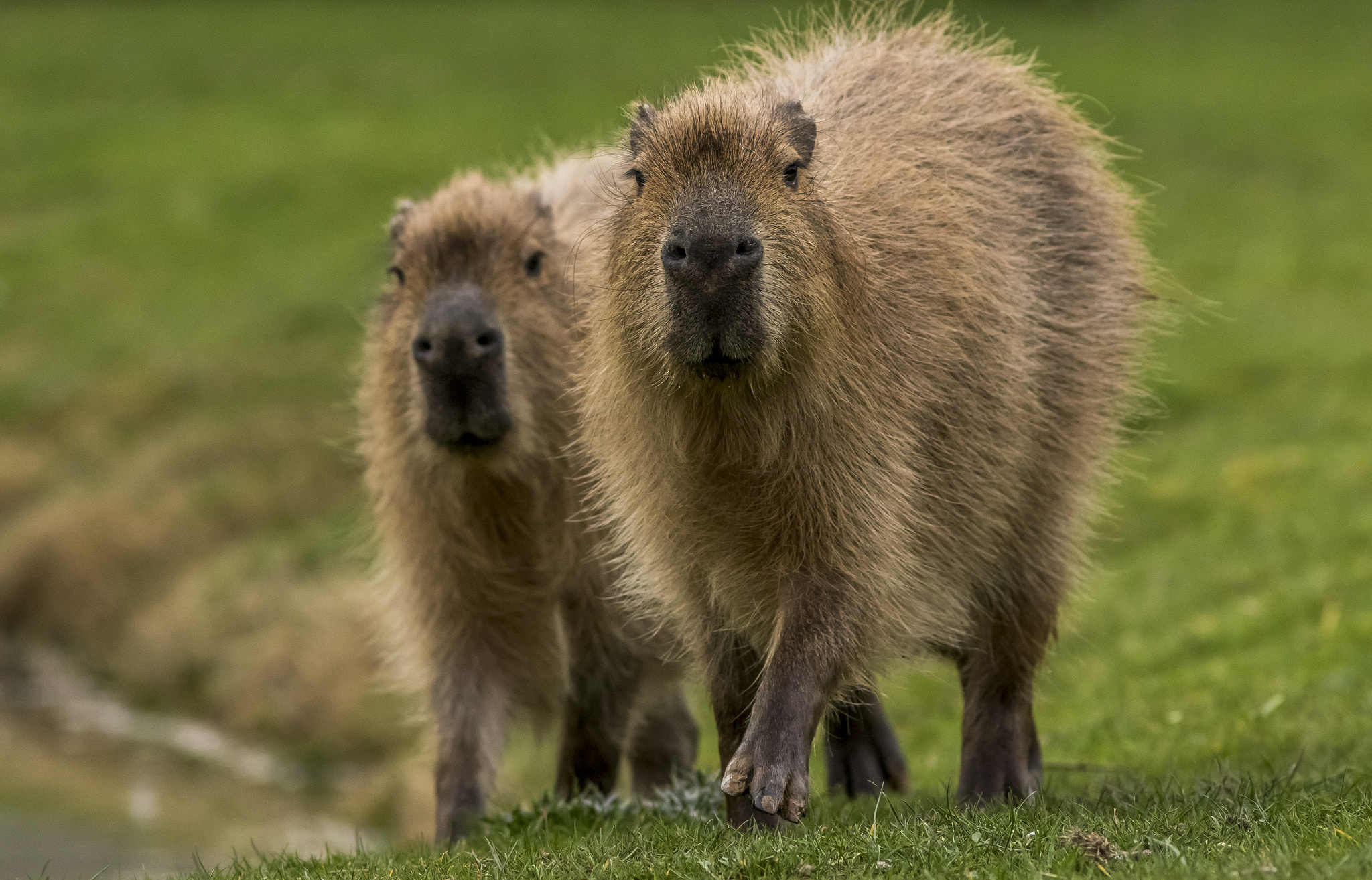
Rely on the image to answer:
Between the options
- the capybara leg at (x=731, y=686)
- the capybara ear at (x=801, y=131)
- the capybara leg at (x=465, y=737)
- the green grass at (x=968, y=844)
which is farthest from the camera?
the capybara leg at (x=465, y=737)

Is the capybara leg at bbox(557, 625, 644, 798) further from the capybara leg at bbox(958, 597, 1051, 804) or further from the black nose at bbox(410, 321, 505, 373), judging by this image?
the capybara leg at bbox(958, 597, 1051, 804)

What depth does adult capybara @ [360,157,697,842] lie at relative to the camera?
6797mm

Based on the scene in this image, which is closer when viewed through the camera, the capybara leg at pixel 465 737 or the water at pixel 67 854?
the capybara leg at pixel 465 737

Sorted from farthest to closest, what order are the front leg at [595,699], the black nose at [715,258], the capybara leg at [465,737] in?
the front leg at [595,699]
the capybara leg at [465,737]
the black nose at [715,258]

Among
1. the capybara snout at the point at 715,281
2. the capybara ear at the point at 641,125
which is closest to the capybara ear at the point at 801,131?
the capybara ear at the point at 641,125

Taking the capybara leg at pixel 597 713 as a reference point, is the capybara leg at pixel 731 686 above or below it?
above

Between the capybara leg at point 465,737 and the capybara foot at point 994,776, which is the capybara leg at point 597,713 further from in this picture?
the capybara foot at point 994,776

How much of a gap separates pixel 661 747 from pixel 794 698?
306 centimetres

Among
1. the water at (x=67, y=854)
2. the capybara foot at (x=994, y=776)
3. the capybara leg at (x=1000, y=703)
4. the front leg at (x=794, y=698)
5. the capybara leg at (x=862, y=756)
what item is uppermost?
the front leg at (x=794, y=698)

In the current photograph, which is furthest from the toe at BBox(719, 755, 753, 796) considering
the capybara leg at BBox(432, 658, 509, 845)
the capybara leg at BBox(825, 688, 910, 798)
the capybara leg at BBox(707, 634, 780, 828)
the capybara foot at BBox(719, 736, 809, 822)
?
the capybara leg at BBox(825, 688, 910, 798)

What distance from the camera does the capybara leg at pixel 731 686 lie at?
5.84 metres

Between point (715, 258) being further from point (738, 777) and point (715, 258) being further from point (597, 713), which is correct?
point (597, 713)

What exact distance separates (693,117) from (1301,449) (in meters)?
9.46

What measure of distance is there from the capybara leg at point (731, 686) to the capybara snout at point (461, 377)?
4.72 feet
